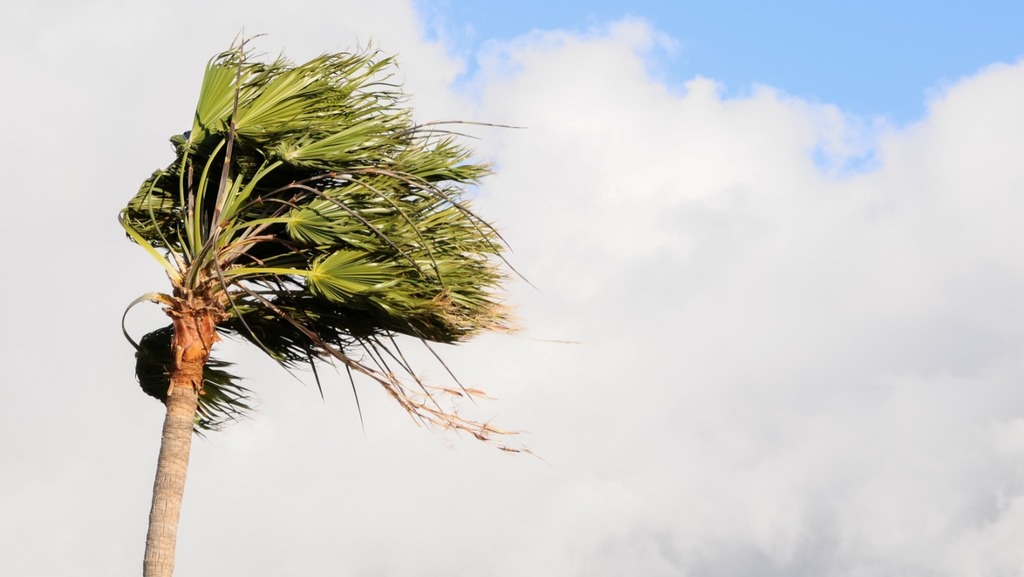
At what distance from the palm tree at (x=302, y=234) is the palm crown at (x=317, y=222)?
→ 12mm

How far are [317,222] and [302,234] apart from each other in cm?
14

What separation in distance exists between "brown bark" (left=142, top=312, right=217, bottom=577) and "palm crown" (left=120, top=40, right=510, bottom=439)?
0.17 meters

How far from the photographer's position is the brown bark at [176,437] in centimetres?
866

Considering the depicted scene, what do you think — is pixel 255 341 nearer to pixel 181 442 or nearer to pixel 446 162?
pixel 181 442

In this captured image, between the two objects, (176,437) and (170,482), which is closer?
(170,482)

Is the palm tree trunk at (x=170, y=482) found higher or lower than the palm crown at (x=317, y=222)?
lower

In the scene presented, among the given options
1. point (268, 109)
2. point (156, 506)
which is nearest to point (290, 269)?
point (268, 109)

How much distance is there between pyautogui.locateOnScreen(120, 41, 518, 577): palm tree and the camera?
902 centimetres

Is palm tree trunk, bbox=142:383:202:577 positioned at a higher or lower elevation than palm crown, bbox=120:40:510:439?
lower

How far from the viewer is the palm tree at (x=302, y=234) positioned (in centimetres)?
902

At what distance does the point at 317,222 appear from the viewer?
358 inches

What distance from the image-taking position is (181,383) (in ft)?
30.0

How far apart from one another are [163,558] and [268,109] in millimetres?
3247

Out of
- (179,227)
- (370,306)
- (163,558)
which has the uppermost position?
(179,227)
